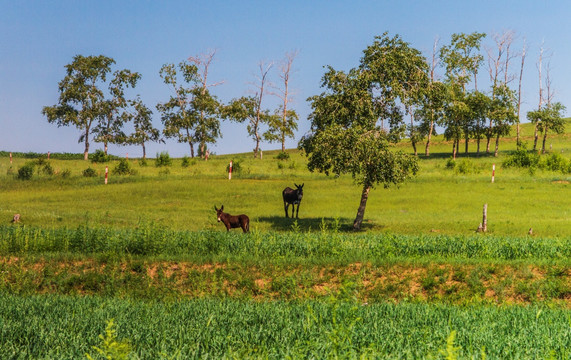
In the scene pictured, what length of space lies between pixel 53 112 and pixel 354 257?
8651 cm

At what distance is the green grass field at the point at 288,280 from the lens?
8398mm

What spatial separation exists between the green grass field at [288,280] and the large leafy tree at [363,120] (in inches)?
145

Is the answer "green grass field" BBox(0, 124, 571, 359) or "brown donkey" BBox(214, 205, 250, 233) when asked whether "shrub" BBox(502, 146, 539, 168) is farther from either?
"brown donkey" BBox(214, 205, 250, 233)

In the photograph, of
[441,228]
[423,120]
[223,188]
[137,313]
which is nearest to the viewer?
[137,313]

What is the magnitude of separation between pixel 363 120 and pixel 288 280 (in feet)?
51.2

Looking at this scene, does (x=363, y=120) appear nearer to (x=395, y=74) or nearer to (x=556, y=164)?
(x=395, y=74)

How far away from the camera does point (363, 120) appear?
1209 inches

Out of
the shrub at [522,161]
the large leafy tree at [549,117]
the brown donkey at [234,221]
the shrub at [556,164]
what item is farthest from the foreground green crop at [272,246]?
the large leafy tree at [549,117]

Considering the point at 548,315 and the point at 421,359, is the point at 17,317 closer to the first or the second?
the point at 421,359

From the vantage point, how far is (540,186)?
4678 centimetres

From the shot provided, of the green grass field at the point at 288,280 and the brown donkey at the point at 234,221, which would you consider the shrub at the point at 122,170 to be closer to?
the green grass field at the point at 288,280

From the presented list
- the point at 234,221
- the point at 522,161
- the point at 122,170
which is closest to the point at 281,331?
the point at 234,221

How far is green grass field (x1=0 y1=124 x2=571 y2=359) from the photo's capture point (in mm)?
8398

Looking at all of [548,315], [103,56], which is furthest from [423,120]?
[548,315]
